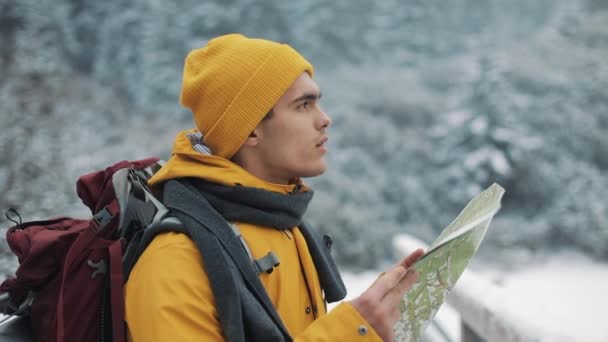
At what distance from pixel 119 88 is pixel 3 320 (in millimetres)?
8651

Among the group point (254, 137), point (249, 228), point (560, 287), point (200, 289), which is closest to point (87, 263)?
point (200, 289)

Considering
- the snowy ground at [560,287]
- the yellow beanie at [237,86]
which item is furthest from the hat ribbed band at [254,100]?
the snowy ground at [560,287]

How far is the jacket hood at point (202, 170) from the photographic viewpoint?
58.4 inches

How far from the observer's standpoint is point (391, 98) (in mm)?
11445

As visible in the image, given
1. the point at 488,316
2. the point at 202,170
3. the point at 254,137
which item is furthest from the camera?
the point at 488,316

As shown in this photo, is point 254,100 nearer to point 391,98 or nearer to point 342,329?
point 342,329

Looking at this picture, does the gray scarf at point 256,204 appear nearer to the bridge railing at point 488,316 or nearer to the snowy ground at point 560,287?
the bridge railing at point 488,316

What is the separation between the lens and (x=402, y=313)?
1366 millimetres

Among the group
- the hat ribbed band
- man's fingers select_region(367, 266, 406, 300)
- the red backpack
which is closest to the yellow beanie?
the hat ribbed band

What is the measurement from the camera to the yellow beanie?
155cm

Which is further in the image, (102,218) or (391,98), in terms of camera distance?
(391,98)

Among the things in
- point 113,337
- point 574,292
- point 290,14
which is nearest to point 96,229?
point 113,337

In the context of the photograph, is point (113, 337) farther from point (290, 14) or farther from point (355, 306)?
point (290, 14)

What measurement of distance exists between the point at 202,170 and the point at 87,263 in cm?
35
